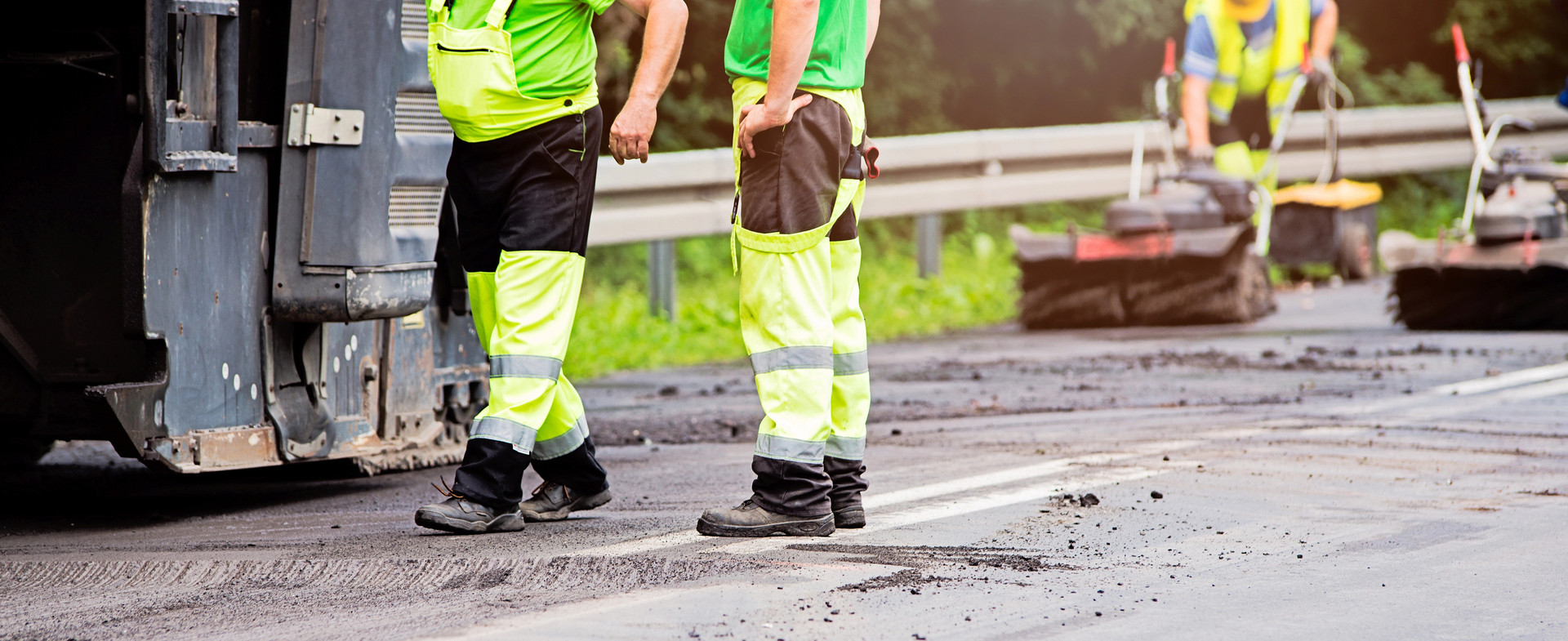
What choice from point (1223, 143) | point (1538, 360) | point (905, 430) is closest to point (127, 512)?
point (905, 430)

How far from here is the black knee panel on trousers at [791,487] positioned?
455 centimetres

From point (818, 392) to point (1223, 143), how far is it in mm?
8311

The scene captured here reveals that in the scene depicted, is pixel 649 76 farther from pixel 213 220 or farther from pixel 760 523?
pixel 213 220

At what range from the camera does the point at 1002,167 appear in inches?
499

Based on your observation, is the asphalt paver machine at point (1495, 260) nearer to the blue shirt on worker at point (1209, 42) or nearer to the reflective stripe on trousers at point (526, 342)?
the blue shirt on worker at point (1209, 42)

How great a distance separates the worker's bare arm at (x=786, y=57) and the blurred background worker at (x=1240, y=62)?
25.4 feet

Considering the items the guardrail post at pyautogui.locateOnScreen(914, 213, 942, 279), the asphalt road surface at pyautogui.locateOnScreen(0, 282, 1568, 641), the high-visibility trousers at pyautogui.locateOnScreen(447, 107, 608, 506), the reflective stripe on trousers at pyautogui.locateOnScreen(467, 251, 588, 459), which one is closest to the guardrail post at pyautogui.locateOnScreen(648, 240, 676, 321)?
the guardrail post at pyautogui.locateOnScreen(914, 213, 942, 279)

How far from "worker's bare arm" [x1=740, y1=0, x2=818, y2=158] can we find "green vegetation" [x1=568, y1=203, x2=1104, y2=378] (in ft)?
15.0

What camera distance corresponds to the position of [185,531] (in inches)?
194

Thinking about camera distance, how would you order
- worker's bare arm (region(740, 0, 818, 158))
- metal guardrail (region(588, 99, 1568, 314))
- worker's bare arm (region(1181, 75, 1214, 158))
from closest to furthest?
1. worker's bare arm (region(740, 0, 818, 158))
2. metal guardrail (region(588, 99, 1568, 314))
3. worker's bare arm (region(1181, 75, 1214, 158))

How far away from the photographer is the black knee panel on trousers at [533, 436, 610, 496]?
494 centimetres

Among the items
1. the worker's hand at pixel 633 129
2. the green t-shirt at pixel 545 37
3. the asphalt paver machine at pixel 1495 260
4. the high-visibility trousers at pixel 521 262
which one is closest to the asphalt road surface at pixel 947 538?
the high-visibility trousers at pixel 521 262

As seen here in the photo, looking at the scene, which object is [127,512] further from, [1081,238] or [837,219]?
[1081,238]

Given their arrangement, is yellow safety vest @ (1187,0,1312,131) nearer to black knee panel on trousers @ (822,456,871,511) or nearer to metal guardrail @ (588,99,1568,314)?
metal guardrail @ (588,99,1568,314)
